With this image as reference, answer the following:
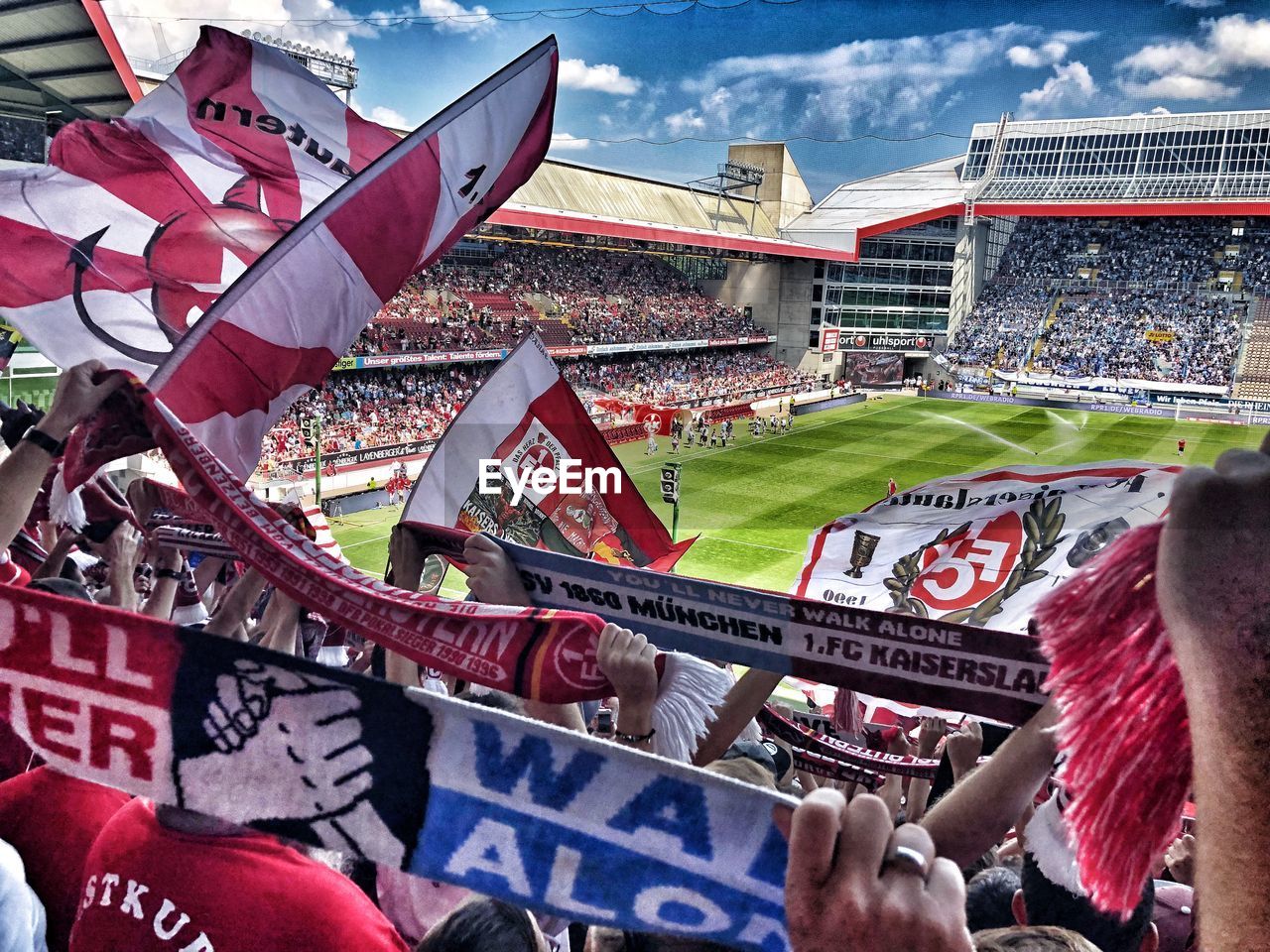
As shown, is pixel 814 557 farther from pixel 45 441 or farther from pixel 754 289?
pixel 754 289

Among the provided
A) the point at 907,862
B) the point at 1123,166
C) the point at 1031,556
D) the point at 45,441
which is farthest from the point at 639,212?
the point at 907,862

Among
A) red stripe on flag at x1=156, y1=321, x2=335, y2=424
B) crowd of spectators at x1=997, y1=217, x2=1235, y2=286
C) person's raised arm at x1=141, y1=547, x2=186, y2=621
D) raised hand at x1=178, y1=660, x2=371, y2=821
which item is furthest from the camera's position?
crowd of spectators at x1=997, y1=217, x2=1235, y2=286

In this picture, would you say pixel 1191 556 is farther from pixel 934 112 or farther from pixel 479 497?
pixel 934 112

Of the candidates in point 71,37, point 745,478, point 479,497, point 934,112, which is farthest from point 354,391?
point 479,497

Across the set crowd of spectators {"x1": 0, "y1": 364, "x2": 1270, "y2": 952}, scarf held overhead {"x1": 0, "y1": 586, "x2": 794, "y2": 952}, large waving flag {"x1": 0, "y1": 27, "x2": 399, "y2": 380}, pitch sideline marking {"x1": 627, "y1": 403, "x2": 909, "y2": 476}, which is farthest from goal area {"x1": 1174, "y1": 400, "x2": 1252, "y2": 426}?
scarf held overhead {"x1": 0, "y1": 586, "x2": 794, "y2": 952}

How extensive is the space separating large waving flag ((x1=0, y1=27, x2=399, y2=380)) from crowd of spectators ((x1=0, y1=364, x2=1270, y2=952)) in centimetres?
258

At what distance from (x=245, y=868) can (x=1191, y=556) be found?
5.01ft

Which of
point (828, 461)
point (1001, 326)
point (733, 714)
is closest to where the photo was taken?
point (733, 714)

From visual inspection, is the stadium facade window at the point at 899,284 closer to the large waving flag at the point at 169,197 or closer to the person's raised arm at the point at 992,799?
the large waving flag at the point at 169,197

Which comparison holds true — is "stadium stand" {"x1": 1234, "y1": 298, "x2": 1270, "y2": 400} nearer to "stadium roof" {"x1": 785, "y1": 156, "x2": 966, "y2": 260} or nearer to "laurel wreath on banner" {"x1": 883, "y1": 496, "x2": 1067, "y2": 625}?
"stadium roof" {"x1": 785, "y1": 156, "x2": 966, "y2": 260}

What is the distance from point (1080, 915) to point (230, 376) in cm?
393

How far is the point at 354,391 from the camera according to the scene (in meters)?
29.1

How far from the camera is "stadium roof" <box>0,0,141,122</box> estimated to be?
1367cm

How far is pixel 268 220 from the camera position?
540cm
